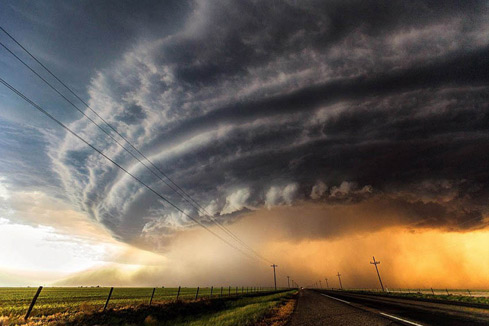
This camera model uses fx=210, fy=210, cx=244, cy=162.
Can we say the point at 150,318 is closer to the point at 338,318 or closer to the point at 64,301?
the point at 338,318

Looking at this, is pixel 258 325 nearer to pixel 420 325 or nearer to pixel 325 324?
pixel 325 324

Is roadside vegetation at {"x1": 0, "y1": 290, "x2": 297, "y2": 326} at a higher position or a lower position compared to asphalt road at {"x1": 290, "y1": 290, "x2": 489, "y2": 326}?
lower

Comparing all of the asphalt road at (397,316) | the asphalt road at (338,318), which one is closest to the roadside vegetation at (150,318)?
the asphalt road at (338,318)

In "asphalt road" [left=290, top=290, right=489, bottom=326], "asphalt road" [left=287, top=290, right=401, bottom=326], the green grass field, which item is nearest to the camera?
"asphalt road" [left=290, top=290, right=489, bottom=326]

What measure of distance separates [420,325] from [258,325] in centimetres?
657

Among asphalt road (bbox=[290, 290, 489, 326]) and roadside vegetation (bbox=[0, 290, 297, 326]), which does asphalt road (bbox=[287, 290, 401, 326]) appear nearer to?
asphalt road (bbox=[290, 290, 489, 326])

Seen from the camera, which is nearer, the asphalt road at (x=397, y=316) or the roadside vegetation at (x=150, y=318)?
the asphalt road at (x=397, y=316)

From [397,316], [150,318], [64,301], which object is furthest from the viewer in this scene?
[64,301]

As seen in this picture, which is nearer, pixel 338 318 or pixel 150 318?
pixel 338 318

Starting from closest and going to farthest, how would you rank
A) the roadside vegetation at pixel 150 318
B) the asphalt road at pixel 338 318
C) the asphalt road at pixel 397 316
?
the asphalt road at pixel 397 316 → the asphalt road at pixel 338 318 → the roadside vegetation at pixel 150 318

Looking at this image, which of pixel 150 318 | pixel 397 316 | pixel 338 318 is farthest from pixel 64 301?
pixel 397 316

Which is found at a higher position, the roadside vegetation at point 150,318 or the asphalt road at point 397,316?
the asphalt road at point 397,316

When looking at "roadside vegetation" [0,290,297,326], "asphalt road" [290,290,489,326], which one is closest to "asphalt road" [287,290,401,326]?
"asphalt road" [290,290,489,326]

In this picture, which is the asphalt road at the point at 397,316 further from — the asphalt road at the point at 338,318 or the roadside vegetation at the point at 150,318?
the roadside vegetation at the point at 150,318
